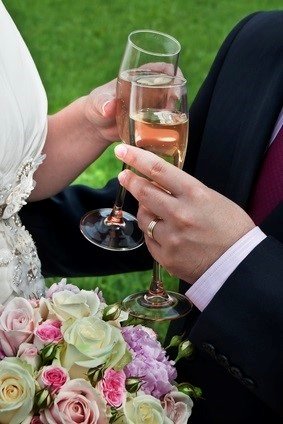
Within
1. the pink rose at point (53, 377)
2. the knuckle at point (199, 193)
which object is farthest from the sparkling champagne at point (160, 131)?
the pink rose at point (53, 377)

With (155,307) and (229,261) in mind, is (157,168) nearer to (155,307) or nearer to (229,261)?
(229,261)

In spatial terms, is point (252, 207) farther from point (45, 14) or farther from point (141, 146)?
point (45, 14)

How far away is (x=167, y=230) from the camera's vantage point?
6.93 ft

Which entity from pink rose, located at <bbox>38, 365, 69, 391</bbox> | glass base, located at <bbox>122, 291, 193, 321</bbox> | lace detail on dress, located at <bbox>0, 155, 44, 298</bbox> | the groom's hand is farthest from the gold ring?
pink rose, located at <bbox>38, 365, 69, 391</bbox>

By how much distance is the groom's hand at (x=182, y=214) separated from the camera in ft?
6.72

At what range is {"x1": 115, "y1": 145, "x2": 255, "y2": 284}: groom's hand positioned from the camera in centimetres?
205

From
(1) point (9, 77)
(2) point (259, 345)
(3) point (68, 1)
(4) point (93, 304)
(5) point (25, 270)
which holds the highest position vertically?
(1) point (9, 77)

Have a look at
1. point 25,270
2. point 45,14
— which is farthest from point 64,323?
point 45,14

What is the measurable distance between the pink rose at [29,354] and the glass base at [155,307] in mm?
494

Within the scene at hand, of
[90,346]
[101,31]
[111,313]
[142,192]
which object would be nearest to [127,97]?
[142,192]

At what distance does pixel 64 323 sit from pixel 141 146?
0.45m

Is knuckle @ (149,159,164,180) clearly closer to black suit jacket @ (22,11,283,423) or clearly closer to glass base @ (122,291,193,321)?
black suit jacket @ (22,11,283,423)

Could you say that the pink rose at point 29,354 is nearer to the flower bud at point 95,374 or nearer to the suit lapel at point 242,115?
the flower bud at point 95,374

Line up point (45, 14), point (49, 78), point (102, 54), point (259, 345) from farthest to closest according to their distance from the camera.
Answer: point (45, 14), point (102, 54), point (49, 78), point (259, 345)
